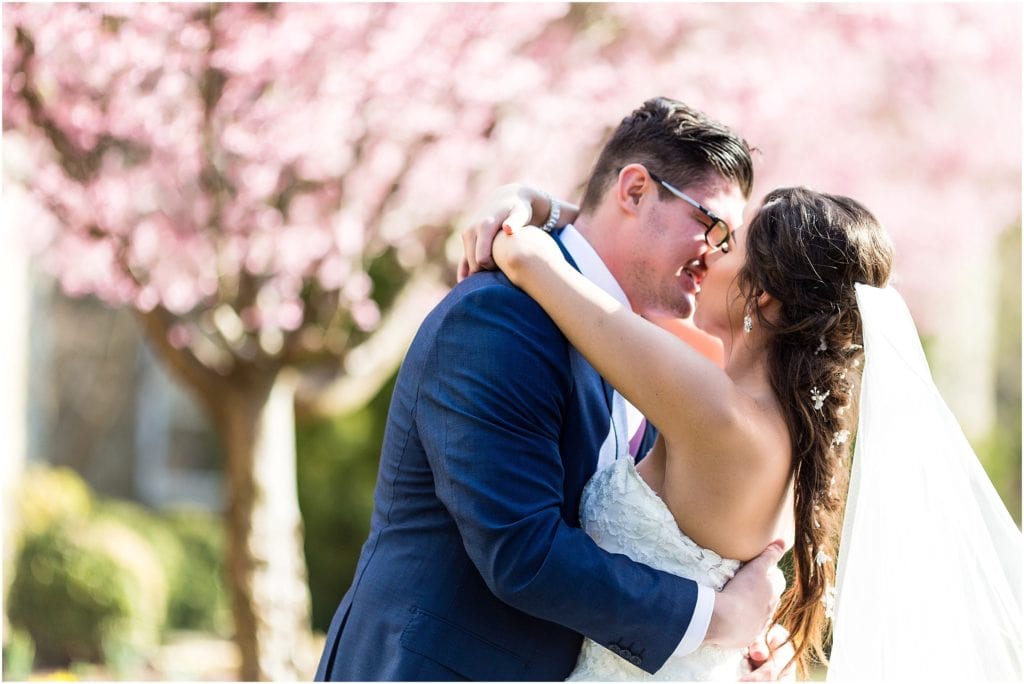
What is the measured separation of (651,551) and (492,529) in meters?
0.45

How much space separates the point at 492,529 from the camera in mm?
2260

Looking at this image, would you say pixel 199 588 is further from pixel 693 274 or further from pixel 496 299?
pixel 496 299

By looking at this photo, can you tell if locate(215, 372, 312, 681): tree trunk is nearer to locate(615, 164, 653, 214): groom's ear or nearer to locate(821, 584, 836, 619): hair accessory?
locate(615, 164, 653, 214): groom's ear

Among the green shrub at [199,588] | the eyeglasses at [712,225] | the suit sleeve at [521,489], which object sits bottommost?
the green shrub at [199,588]

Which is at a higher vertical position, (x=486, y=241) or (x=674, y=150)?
(x=674, y=150)

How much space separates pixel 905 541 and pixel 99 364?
10228 millimetres

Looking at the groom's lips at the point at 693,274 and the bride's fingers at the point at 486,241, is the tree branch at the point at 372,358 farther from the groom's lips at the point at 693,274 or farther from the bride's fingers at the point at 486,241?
the bride's fingers at the point at 486,241

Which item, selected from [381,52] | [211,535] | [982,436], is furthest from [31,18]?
[982,436]

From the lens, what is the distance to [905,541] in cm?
254

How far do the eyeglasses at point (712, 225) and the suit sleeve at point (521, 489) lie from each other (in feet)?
2.24

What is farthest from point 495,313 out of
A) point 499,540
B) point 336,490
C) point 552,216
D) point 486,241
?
point 336,490

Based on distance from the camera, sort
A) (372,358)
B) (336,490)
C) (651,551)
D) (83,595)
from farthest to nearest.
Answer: (336,490) < (83,595) < (372,358) < (651,551)

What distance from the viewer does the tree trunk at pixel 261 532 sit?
550 centimetres

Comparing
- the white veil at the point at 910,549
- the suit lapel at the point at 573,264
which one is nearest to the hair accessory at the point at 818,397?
the white veil at the point at 910,549
